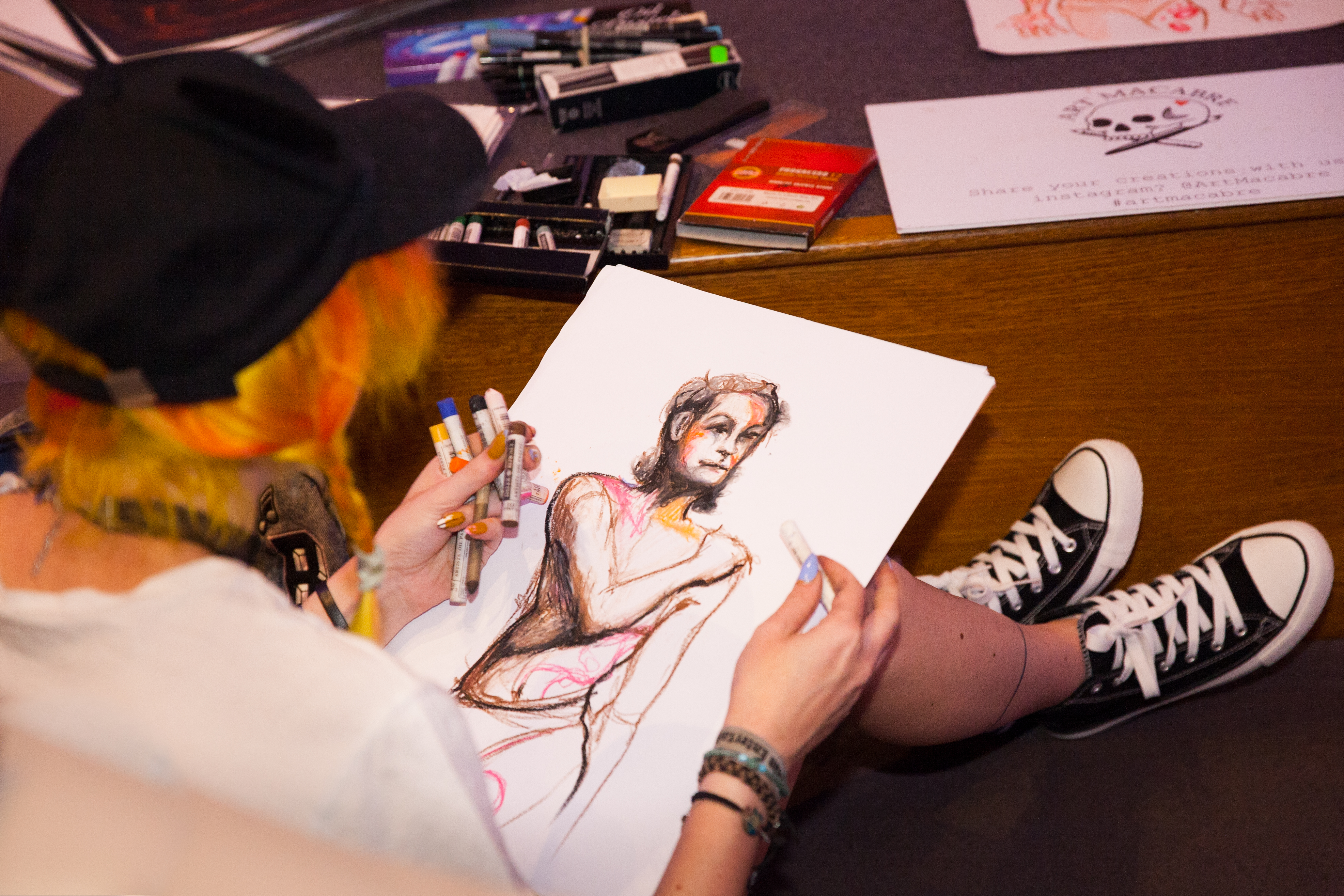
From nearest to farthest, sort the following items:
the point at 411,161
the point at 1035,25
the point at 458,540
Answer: the point at 411,161 < the point at 458,540 < the point at 1035,25

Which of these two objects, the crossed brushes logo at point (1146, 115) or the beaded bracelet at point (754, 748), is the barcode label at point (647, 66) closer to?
the crossed brushes logo at point (1146, 115)

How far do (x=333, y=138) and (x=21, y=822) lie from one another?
0.44 meters

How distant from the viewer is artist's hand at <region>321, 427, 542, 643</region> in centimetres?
84

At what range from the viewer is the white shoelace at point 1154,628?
3.76 ft

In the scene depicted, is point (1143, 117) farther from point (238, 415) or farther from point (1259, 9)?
point (238, 415)

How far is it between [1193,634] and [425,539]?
101cm

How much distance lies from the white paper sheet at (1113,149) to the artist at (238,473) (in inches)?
22.2

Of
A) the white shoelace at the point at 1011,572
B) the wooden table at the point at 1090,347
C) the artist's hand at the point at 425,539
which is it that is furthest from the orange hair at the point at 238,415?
the white shoelace at the point at 1011,572

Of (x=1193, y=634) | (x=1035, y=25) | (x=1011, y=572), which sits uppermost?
(x=1035, y=25)

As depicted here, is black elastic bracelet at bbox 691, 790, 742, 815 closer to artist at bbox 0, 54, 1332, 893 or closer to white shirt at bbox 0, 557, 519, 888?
artist at bbox 0, 54, 1332, 893

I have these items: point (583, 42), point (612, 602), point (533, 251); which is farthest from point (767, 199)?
point (612, 602)

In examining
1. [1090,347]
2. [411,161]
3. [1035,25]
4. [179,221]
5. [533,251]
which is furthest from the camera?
[1035,25]

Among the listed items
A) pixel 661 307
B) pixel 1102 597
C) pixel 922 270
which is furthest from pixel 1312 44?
pixel 661 307

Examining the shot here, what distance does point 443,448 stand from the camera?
35.7 inches
